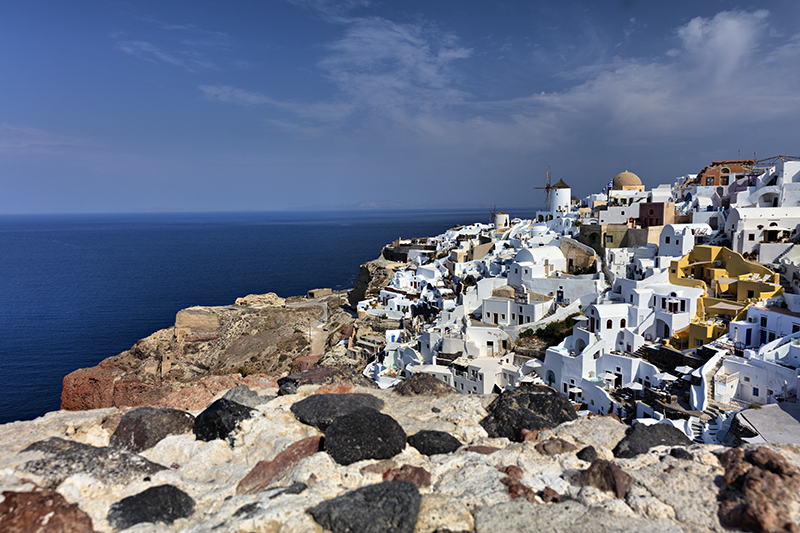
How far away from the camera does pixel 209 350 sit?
38.1 metres

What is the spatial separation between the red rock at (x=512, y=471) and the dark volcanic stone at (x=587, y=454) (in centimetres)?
119

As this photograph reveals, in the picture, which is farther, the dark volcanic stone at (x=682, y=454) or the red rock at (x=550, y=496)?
the dark volcanic stone at (x=682, y=454)

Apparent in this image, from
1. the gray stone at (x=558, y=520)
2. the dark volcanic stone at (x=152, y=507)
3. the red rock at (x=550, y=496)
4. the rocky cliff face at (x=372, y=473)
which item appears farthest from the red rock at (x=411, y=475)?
the dark volcanic stone at (x=152, y=507)

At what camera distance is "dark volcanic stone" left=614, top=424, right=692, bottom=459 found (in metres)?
7.73

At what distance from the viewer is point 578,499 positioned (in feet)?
20.7

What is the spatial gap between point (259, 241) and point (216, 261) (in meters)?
49.8

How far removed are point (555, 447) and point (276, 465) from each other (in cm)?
481

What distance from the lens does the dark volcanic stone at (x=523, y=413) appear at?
8.89m

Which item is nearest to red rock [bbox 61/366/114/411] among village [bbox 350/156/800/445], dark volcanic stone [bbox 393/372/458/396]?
village [bbox 350/156/800/445]

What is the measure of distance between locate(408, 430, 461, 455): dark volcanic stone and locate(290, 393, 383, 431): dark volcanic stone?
5.04 feet

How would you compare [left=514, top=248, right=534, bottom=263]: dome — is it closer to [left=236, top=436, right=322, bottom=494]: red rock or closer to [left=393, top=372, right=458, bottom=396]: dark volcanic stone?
[left=393, top=372, right=458, bottom=396]: dark volcanic stone

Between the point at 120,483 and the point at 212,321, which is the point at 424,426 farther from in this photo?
the point at 212,321

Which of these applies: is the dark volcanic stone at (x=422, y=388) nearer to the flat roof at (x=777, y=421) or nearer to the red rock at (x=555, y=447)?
→ the red rock at (x=555, y=447)

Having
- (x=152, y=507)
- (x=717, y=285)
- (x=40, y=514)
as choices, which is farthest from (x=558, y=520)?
(x=717, y=285)
